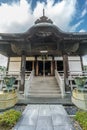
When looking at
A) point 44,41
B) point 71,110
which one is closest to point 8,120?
point 71,110

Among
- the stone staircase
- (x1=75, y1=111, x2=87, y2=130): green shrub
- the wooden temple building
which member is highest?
the wooden temple building

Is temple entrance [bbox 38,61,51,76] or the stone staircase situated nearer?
the stone staircase

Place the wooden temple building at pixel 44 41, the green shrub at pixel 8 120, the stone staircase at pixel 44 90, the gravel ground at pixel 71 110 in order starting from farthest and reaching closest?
the stone staircase at pixel 44 90
the wooden temple building at pixel 44 41
the gravel ground at pixel 71 110
the green shrub at pixel 8 120

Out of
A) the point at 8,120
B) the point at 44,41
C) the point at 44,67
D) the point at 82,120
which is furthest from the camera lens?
the point at 44,67

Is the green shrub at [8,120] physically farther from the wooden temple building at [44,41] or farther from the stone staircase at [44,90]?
the wooden temple building at [44,41]

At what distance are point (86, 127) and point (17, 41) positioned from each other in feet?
24.0

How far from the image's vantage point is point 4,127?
4.18 m

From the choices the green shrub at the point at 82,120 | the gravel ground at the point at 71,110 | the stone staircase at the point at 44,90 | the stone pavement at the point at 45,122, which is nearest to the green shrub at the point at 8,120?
the stone pavement at the point at 45,122

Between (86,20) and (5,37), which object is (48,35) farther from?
(86,20)

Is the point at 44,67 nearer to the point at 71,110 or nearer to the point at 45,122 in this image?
the point at 71,110

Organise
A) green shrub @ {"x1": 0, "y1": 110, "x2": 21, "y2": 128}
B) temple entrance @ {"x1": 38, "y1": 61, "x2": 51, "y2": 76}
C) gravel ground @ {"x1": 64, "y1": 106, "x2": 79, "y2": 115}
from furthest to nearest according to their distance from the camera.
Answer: temple entrance @ {"x1": 38, "y1": 61, "x2": 51, "y2": 76} < gravel ground @ {"x1": 64, "y1": 106, "x2": 79, "y2": 115} < green shrub @ {"x1": 0, "y1": 110, "x2": 21, "y2": 128}

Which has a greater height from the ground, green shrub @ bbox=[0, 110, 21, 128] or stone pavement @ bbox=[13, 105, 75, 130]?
green shrub @ bbox=[0, 110, 21, 128]

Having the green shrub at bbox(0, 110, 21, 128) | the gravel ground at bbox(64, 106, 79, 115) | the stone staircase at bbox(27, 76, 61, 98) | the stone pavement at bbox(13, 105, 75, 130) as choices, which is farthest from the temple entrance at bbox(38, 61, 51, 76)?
the green shrub at bbox(0, 110, 21, 128)

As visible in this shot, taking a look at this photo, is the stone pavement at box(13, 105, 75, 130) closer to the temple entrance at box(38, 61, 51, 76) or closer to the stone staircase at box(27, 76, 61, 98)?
the stone staircase at box(27, 76, 61, 98)
